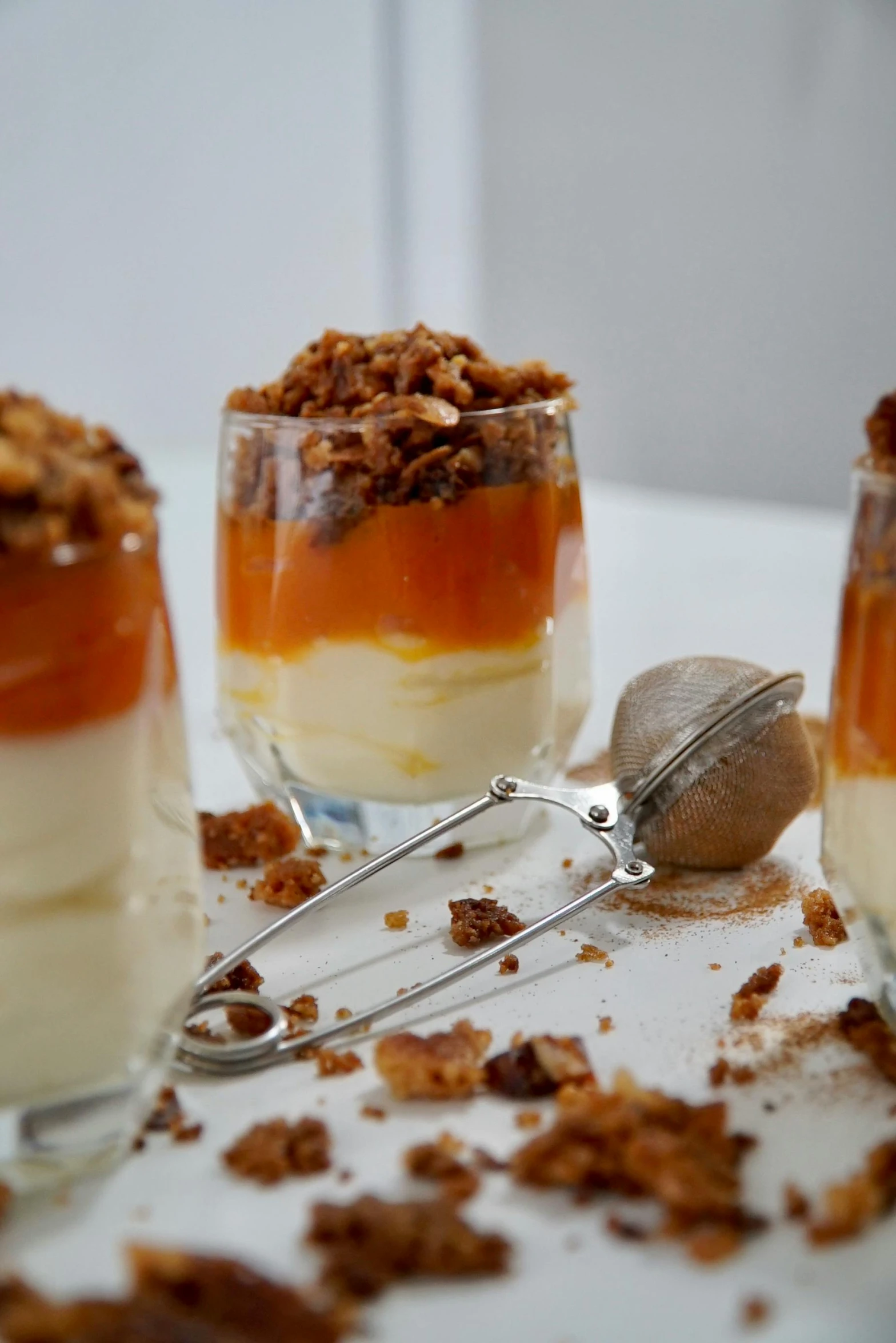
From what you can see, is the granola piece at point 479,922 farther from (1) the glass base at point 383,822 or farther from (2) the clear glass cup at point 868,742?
(2) the clear glass cup at point 868,742

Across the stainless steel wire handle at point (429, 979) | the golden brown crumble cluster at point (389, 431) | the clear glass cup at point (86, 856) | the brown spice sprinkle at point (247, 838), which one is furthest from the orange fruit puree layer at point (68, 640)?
the brown spice sprinkle at point (247, 838)

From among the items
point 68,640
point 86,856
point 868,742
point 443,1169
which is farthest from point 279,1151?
point 868,742

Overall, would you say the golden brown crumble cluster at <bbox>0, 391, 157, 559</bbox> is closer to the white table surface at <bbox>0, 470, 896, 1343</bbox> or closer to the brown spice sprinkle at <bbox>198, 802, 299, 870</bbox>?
the white table surface at <bbox>0, 470, 896, 1343</bbox>

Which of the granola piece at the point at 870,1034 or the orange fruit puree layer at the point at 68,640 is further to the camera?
the granola piece at the point at 870,1034

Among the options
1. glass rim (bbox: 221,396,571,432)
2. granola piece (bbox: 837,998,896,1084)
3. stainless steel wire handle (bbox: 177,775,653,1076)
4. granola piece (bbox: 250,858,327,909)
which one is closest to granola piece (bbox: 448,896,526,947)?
stainless steel wire handle (bbox: 177,775,653,1076)

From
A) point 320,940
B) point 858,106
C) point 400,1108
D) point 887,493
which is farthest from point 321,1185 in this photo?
point 858,106

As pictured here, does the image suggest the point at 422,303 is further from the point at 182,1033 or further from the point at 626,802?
the point at 182,1033
